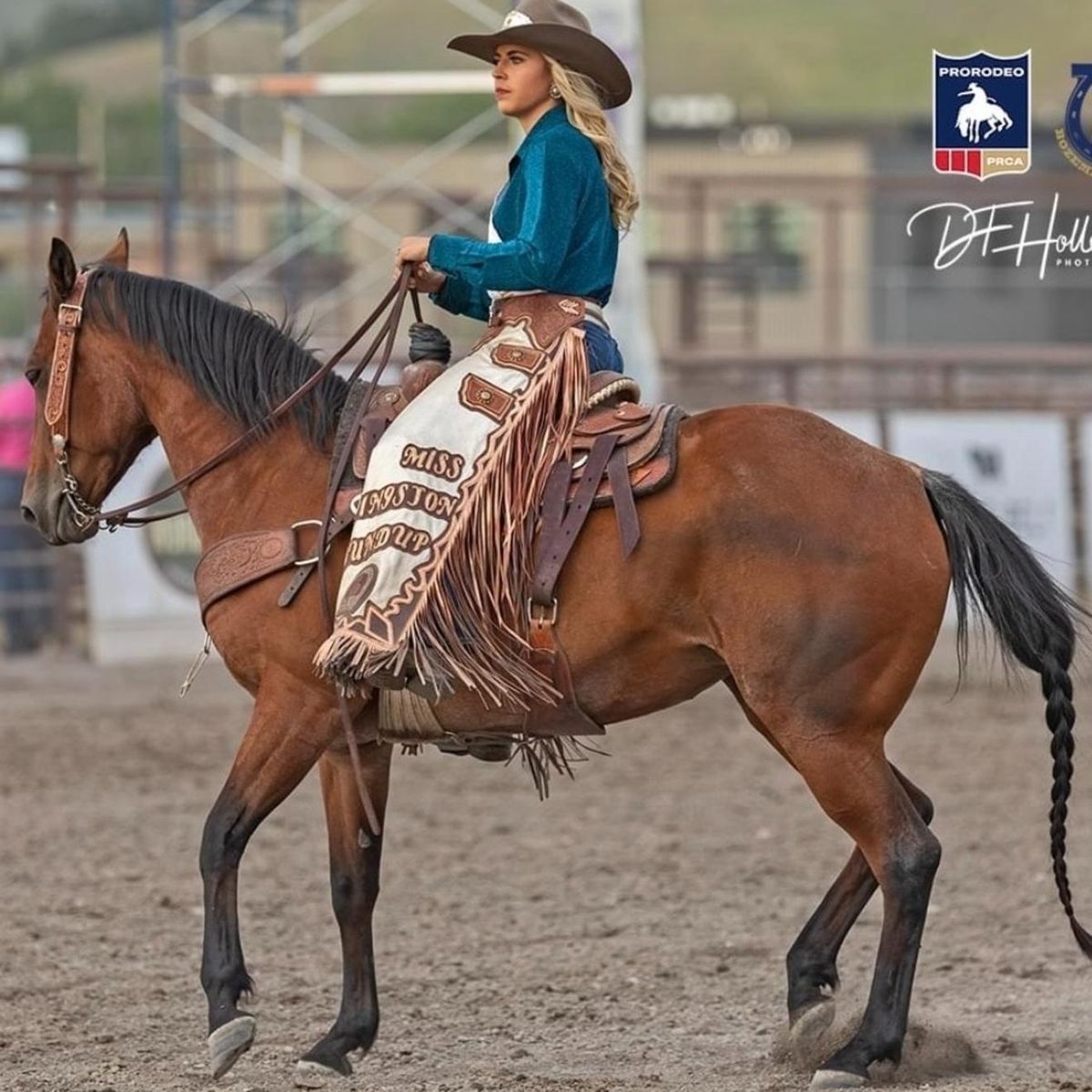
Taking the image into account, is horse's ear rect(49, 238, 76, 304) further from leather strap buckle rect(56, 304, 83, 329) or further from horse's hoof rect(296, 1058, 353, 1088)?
horse's hoof rect(296, 1058, 353, 1088)

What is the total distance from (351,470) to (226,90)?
367 inches

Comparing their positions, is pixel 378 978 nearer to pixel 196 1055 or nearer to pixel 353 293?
pixel 196 1055

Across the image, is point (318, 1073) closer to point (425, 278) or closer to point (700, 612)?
point (700, 612)

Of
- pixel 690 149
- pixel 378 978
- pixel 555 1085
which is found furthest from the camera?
pixel 690 149

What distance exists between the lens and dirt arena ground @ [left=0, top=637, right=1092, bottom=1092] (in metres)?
4.89

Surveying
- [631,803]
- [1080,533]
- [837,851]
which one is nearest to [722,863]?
[837,851]

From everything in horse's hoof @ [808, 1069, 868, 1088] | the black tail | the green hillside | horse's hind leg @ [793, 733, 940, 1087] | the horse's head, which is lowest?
horse's hoof @ [808, 1069, 868, 1088]

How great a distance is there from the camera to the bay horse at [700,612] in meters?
4.54

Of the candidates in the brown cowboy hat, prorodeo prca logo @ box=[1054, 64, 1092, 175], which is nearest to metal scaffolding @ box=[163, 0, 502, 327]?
prorodeo prca logo @ box=[1054, 64, 1092, 175]

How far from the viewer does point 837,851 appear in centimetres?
744

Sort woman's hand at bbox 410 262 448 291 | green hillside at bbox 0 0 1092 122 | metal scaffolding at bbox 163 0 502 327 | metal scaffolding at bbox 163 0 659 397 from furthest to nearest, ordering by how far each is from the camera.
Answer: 1. green hillside at bbox 0 0 1092 122
2. metal scaffolding at bbox 163 0 502 327
3. metal scaffolding at bbox 163 0 659 397
4. woman's hand at bbox 410 262 448 291

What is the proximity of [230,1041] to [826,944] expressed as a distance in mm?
1453

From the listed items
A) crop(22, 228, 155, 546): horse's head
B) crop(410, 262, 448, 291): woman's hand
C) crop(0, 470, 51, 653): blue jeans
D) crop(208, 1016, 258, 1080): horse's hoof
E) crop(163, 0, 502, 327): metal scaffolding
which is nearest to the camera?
crop(208, 1016, 258, 1080): horse's hoof

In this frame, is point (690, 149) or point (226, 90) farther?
point (690, 149)
